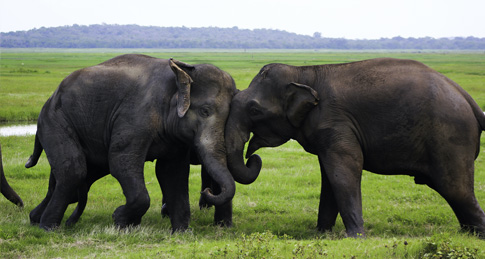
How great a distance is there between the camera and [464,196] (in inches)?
365

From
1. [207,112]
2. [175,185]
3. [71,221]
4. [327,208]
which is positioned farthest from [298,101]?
[71,221]

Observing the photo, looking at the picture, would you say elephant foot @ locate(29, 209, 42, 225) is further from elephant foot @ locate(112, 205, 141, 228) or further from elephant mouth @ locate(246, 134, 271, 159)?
elephant mouth @ locate(246, 134, 271, 159)

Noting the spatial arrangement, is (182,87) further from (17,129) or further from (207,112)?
(17,129)

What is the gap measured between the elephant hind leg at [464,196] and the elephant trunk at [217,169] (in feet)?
10.2

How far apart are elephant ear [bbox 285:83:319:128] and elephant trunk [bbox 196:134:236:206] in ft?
3.94

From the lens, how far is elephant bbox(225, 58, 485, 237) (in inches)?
361

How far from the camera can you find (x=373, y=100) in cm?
949

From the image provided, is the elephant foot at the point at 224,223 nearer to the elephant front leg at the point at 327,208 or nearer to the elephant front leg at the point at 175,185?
the elephant front leg at the point at 175,185

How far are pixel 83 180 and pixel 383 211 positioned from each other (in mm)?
5829

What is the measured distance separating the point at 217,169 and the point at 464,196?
3.70 meters

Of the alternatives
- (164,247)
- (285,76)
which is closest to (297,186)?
(285,76)

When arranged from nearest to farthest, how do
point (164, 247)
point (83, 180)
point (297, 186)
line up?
1. point (164, 247)
2. point (83, 180)
3. point (297, 186)

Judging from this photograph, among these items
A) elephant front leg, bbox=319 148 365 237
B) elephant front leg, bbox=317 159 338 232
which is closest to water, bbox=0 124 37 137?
elephant front leg, bbox=317 159 338 232

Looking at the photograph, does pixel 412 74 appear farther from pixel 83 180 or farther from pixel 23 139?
pixel 23 139
